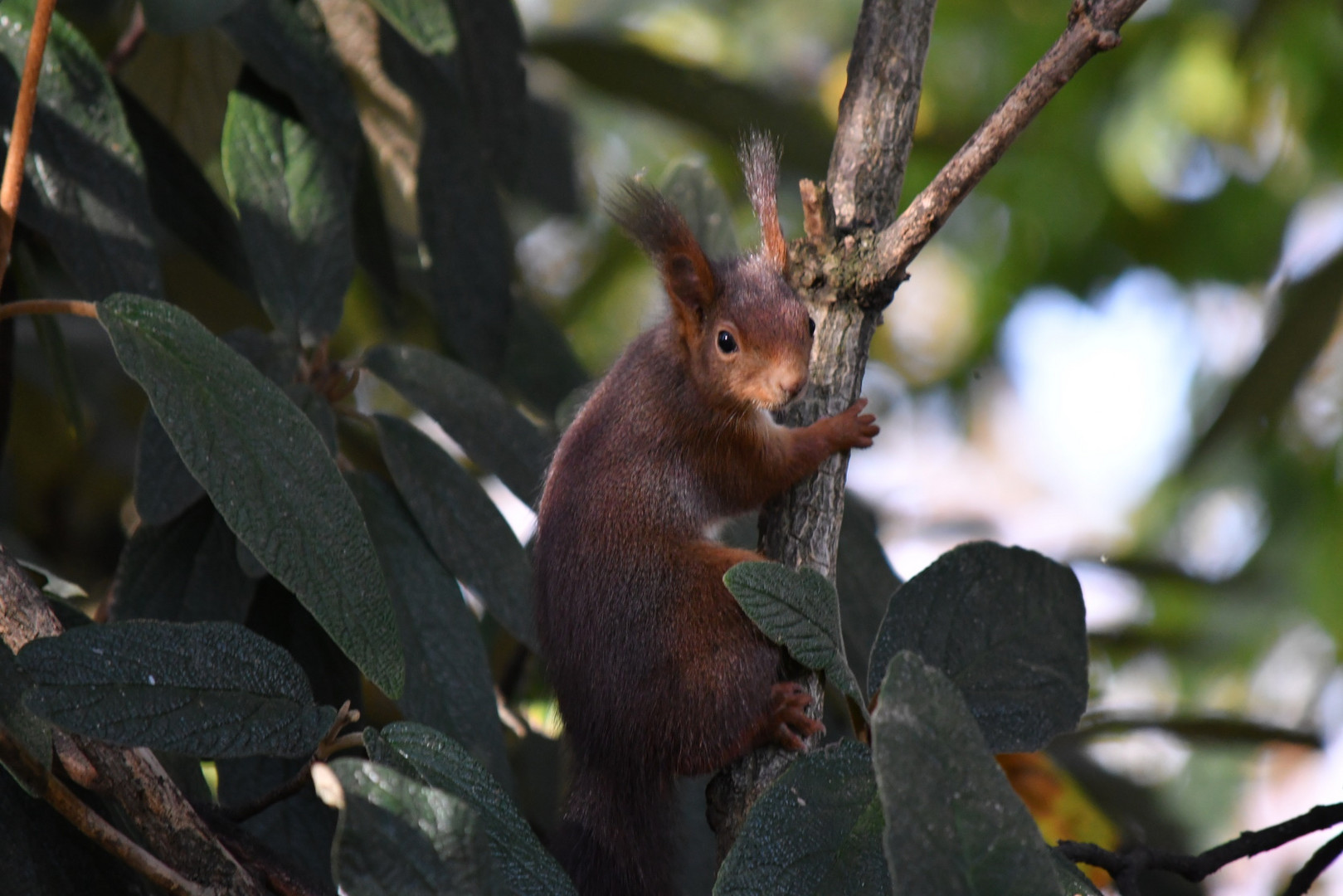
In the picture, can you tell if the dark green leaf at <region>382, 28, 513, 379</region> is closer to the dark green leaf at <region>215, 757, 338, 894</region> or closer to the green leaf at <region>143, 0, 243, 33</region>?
the green leaf at <region>143, 0, 243, 33</region>

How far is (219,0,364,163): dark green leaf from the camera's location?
1.40 meters

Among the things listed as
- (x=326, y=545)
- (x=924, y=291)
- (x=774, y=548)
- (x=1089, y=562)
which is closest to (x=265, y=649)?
(x=326, y=545)

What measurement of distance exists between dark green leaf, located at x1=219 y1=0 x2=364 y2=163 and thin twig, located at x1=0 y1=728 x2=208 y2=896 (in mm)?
864

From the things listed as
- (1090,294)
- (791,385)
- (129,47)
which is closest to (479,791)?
(791,385)

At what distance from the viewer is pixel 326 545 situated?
88cm

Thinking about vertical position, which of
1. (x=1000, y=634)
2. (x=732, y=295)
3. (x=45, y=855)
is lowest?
(x=45, y=855)

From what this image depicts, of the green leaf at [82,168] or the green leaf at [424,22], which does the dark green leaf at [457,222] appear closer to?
the green leaf at [424,22]

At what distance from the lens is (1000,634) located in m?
1.00

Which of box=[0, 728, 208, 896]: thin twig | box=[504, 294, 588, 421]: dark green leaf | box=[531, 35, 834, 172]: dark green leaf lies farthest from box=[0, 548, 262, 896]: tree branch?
box=[531, 35, 834, 172]: dark green leaf

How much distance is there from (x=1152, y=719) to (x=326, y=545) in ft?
3.90

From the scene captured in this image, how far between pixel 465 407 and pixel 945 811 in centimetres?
91

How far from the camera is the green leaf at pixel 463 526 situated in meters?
1.31

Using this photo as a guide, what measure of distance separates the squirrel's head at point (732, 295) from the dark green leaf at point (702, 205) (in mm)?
143

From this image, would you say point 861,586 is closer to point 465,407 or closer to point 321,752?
point 465,407
